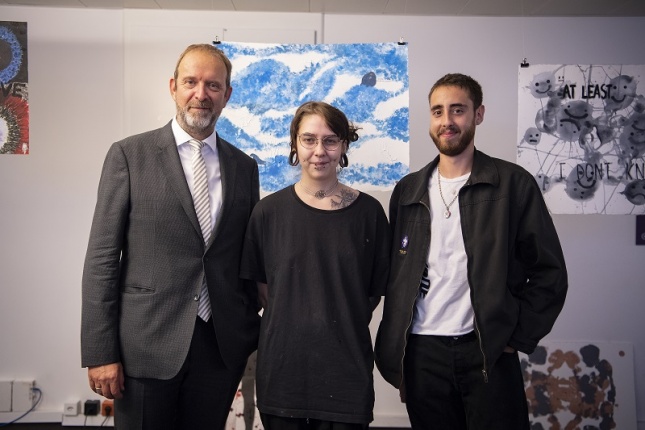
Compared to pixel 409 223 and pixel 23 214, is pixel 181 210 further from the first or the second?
pixel 23 214

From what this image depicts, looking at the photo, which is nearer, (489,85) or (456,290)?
(456,290)

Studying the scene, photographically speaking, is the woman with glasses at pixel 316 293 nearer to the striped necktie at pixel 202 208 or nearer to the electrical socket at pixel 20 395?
the striped necktie at pixel 202 208

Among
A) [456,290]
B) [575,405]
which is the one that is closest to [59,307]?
[456,290]

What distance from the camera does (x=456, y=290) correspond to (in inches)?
64.2

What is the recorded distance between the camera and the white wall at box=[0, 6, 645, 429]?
297 centimetres

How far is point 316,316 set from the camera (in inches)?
60.1

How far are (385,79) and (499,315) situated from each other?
1.77 m

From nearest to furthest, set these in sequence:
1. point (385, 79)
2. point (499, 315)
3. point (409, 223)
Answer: point (499, 315) < point (409, 223) < point (385, 79)

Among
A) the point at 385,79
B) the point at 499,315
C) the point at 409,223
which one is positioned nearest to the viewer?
the point at 499,315

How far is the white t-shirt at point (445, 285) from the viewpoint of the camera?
1.62m

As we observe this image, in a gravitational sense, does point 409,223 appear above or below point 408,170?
below

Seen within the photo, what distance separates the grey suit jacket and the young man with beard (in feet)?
1.96

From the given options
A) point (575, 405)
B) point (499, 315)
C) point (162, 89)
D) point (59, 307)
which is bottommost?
point (575, 405)

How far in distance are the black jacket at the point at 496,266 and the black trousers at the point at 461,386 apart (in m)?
0.05
